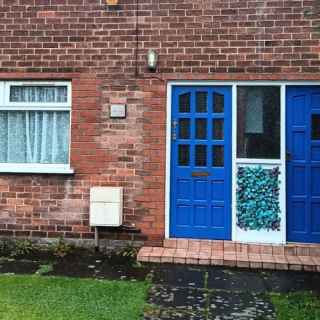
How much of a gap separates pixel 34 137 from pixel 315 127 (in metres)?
4.17

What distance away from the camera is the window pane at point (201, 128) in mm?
7812

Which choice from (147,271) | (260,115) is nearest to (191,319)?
(147,271)

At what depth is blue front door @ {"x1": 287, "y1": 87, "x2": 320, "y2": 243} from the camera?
25.0ft

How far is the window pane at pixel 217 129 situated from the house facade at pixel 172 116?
0.02 metres

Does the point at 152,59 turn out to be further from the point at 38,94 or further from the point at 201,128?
the point at 38,94

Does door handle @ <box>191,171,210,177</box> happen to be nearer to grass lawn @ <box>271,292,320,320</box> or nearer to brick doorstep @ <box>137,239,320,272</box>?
brick doorstep @ <box>137,239,320,272</box>

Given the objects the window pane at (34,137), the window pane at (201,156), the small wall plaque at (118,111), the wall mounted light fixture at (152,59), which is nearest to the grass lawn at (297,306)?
the window pane at (201,156)

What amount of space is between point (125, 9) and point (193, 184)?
276 cm

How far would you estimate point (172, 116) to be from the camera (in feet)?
25.8

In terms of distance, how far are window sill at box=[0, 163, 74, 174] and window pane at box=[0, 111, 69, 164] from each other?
0.31 ft

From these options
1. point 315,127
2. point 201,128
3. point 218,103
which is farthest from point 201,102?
point 315,127

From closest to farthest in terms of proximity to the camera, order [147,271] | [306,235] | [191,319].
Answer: [191,319]
[147,271]
[306,235]

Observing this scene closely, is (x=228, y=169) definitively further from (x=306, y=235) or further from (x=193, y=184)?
(x=306, y=235)

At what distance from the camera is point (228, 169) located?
7746 mm
